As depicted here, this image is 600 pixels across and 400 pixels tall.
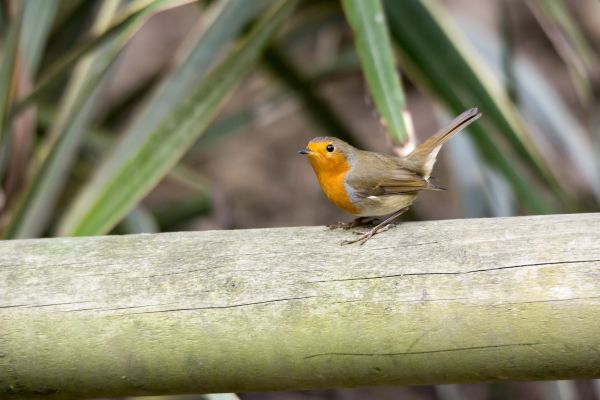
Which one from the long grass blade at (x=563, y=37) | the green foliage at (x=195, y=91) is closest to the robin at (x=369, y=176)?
the green foliage at (x=195, y=91)

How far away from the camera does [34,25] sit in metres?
2.13

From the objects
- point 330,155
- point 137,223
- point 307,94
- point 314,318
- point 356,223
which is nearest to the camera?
point 314,318

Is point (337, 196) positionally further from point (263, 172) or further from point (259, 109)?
point (263, 172)

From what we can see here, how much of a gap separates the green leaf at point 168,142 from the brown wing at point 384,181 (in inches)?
14.5

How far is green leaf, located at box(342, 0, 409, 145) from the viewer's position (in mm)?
1612

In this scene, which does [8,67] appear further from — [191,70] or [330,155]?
[330,155]

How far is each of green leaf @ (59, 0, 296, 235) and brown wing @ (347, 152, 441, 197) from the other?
0.37 m

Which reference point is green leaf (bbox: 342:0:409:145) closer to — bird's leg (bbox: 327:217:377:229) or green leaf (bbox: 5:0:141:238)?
bird's leg (bbox: 327:217:377:229)

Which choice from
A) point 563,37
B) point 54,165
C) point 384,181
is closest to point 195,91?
point 54,165

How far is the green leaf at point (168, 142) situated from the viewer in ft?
5.74

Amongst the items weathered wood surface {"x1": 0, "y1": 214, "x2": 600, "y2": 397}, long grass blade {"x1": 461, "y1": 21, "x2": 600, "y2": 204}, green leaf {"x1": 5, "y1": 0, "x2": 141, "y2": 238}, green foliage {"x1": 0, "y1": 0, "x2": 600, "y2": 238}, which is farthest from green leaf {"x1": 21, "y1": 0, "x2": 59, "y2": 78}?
long grass blade {"x1": 461, "y1": 21, "x2": 600, "y2": 204}

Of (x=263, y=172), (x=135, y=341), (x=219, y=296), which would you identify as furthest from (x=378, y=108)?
(x=263, y=172)

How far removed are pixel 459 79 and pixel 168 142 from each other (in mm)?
663

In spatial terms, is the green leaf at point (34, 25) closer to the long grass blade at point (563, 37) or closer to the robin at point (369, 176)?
the robin at point (369, 176)
